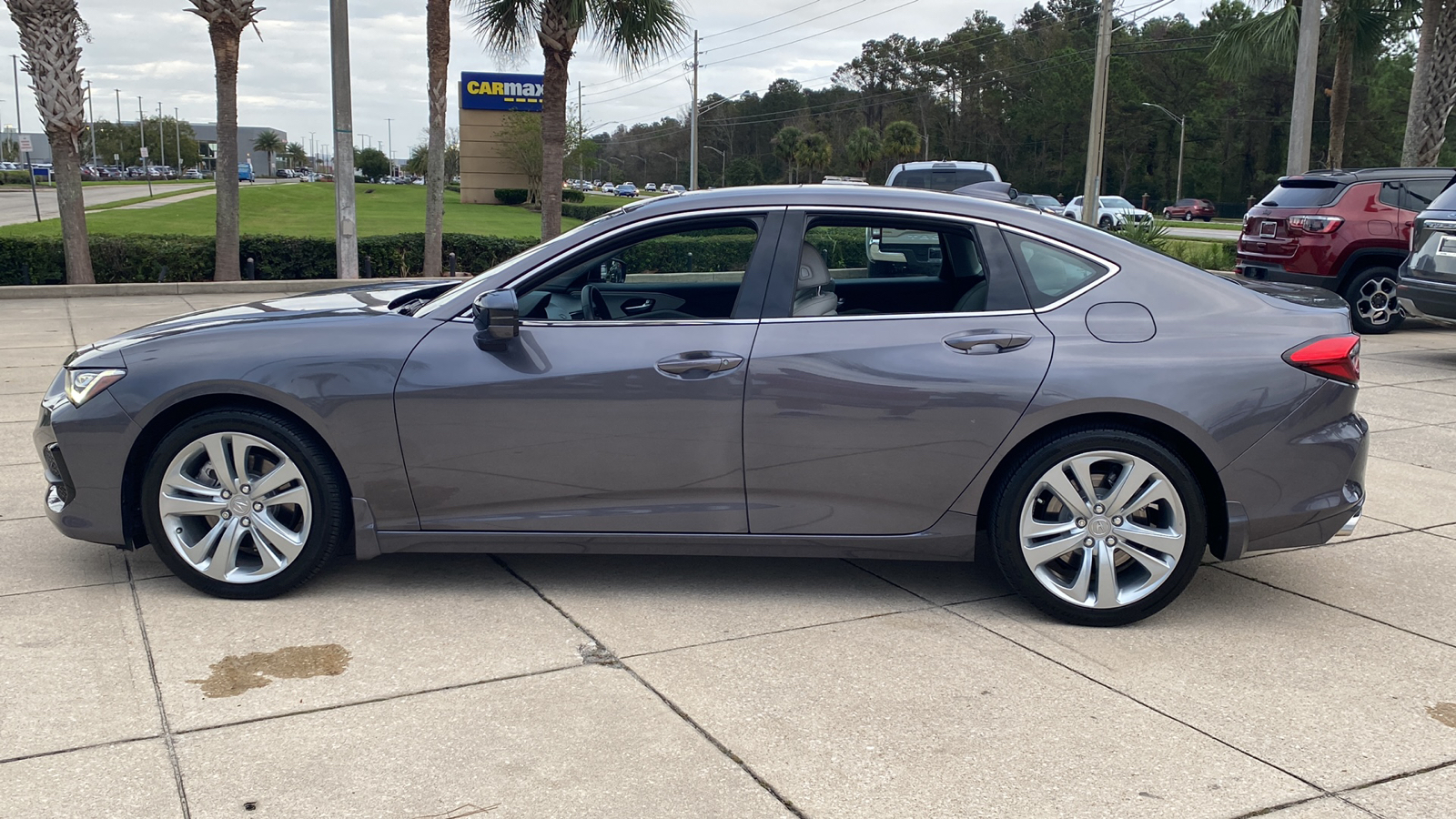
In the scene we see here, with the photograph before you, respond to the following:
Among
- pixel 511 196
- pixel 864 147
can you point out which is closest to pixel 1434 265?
pixel 511 196

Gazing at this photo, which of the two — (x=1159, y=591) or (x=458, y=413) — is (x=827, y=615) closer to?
(x=1159, y=591)

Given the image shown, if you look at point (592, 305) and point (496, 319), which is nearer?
point (496, 319)

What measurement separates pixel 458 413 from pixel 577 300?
2.37 ft

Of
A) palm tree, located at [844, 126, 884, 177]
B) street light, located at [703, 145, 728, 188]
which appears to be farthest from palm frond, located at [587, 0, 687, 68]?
street light, located at [703, 145, 728, 188]

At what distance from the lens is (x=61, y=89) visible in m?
16.8

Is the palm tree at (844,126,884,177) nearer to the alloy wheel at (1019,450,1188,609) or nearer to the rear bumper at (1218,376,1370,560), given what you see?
the rear bumper at (1218,376,1370,560)

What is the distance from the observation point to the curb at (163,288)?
15867mm

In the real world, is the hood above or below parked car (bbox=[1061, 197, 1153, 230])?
below

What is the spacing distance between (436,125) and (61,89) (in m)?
5.34

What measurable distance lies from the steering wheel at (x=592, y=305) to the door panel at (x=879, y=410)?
2.40ft

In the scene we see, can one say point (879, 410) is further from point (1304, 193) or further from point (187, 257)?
point (187, 257)

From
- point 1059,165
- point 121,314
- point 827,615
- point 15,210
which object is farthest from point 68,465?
point 1059,165

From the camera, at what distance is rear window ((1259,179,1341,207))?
41.9ft

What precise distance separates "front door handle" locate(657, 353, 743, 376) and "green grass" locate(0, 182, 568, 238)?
22.2 metres
